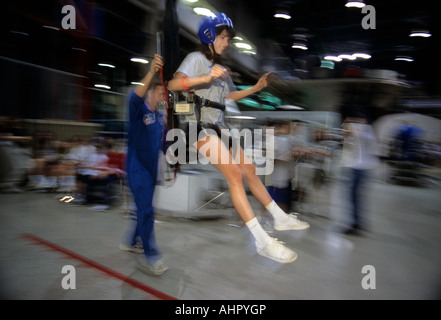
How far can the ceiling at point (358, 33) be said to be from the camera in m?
10.6

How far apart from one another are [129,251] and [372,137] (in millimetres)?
3294

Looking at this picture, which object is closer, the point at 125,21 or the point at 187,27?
the point at 125,21

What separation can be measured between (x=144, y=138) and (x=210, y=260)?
51.7 inches

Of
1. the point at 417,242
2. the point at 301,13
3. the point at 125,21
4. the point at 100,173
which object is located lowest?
the point at 417,242

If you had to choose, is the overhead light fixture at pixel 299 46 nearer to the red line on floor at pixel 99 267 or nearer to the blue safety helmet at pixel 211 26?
the blue safety helmet at pixel 211 26

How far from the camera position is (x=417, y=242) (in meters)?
3.45

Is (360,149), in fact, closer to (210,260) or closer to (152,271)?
(210,260)

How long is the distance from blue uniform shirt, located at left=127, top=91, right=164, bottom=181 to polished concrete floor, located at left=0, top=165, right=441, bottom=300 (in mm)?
904

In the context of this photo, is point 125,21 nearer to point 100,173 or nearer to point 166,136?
point 100,173

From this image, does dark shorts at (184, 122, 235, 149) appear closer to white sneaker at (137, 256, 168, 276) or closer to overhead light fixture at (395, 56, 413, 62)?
white sneaker at (137, 256, 168, 276)

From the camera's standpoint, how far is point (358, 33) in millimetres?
12719

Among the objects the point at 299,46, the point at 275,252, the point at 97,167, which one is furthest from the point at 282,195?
the point at 299,46
